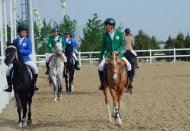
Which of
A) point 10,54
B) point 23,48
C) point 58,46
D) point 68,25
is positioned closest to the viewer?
point 10,54

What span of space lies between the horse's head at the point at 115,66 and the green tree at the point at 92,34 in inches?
1895

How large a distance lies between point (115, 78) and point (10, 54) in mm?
2617

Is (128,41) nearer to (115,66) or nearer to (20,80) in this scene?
(115,66)

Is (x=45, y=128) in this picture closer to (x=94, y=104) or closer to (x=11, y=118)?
(x=11, y=118)

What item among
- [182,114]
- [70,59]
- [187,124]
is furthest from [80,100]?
[187,124]

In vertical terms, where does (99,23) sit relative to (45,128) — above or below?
above

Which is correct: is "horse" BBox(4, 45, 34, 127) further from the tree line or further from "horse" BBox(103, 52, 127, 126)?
the tree line

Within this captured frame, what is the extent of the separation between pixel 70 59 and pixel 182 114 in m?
9.03

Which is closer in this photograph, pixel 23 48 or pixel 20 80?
pixel 20 80

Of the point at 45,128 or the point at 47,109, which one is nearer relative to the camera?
the point at 45,128

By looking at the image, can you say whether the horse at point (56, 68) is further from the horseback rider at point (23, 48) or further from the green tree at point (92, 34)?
the green tree at point (92, 34)

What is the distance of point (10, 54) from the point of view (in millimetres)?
11562

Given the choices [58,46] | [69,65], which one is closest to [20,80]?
[58,46]

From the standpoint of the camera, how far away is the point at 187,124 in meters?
11.4
